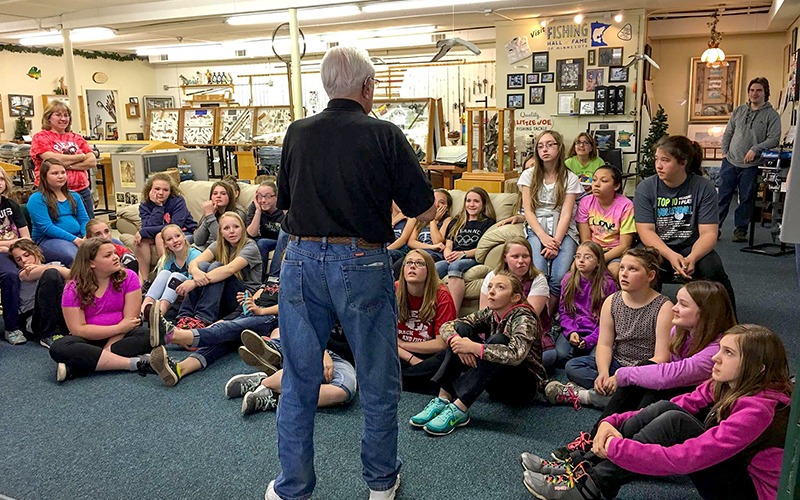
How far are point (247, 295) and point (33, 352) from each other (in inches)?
55.0

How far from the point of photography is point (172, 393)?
3.37 metres

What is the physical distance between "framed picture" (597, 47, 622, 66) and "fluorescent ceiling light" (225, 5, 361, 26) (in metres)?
3.31

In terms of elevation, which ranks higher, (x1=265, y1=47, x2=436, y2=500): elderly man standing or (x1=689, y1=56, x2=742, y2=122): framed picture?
(x1=689, y1=56, x2=742, y2=122): framed picture

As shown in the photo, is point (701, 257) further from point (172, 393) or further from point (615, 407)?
point (172, 393)

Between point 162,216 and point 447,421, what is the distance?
3271 mm

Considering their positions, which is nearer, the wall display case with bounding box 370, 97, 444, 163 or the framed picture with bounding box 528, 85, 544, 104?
the wall display case with bounding box 370, 97, 444, 163

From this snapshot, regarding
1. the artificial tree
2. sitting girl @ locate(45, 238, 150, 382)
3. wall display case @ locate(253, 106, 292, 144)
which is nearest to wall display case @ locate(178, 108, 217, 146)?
wall display case @ locate(253, 106, 292, 144)

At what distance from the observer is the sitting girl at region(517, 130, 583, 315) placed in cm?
420

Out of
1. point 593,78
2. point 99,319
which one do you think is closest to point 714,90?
point 593,78

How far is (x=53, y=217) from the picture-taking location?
475 centimetres

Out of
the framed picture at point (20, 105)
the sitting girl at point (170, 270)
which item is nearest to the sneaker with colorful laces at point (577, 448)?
the sitting girl at point (170, 270)

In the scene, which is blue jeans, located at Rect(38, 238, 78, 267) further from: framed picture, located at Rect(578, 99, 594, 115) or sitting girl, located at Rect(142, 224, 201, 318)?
framed picture, located at Rect(578, 99, 594, 115)

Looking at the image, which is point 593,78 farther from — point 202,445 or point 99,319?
point 202,445

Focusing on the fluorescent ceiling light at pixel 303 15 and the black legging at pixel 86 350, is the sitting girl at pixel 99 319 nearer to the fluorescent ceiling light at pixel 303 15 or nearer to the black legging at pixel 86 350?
the black legging at pixel 86 350
